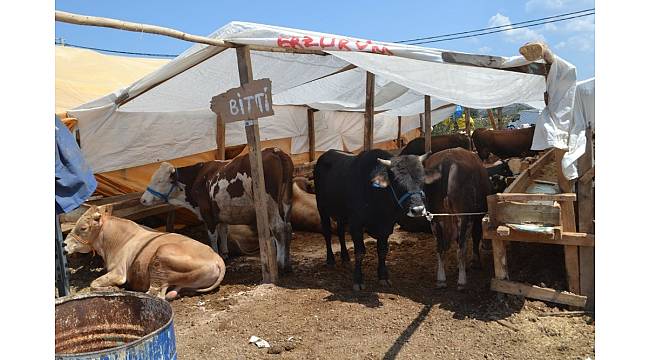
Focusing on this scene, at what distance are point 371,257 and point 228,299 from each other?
7.87ft

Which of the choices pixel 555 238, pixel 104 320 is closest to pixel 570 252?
pixel 555 238

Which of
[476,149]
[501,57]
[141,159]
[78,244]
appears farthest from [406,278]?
[476,149]

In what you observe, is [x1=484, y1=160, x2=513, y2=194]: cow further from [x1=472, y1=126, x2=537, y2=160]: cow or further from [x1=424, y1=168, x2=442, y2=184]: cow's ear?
[x1=472, y1=126, x2=537, y2=160]: cow

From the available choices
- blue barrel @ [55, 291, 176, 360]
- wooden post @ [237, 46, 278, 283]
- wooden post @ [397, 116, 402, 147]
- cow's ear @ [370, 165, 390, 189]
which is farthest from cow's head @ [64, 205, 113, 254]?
wooden post @ [397, 116, 402, 147]

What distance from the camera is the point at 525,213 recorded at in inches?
187

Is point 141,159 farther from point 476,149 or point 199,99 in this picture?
point 476,149

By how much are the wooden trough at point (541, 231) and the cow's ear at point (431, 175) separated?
30.4 inches

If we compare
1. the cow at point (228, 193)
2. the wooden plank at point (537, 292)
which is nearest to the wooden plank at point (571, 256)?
the wooden plank at point (537, 292)

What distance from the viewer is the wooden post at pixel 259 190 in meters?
5.76

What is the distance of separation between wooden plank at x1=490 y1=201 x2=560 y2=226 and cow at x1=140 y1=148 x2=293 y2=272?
2.83 m

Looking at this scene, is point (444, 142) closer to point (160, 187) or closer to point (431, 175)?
Answer: point (431, 175)

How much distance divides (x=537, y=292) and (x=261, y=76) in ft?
15.8

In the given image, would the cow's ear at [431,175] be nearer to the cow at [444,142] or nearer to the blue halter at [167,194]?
the blue halter at [167,194]

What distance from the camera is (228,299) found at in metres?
5.60
